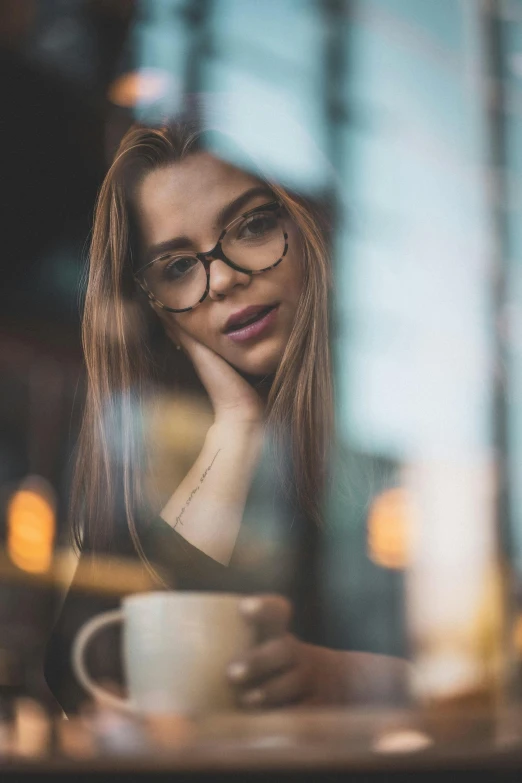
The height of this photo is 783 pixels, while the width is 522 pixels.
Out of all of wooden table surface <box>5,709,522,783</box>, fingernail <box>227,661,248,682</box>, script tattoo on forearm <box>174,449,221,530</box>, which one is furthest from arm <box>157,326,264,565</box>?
wooden table surface <box>5,709,522,783</box>

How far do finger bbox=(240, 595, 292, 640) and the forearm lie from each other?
55 mm

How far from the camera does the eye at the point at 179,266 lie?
1.80ft

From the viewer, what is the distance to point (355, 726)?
34 centimetres

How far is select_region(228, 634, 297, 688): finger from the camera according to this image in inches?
16.8

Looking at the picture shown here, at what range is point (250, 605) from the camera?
0.45 meters

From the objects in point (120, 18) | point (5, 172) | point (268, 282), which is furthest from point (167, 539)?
point (120, 18)

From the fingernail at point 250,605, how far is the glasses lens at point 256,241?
0.78ft

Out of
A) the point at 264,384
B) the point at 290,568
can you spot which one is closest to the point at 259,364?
the point at 264,384

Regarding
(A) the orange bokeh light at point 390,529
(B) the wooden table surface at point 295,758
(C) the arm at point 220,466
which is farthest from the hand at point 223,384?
(B) the wooden table surface at point 295,758

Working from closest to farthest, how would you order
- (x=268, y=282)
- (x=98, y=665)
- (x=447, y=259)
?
(x=98, y=665) → (x=268, y=282) → (x=447, y=259)

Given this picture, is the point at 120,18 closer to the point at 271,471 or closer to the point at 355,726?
the point at 271,471

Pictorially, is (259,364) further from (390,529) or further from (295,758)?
(295,758)

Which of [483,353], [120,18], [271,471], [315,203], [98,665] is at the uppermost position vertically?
[120,18]

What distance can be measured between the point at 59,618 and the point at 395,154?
518 mm
